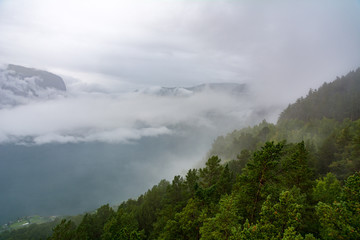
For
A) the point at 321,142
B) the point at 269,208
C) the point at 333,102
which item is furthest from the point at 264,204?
Answer: the point at 333,102

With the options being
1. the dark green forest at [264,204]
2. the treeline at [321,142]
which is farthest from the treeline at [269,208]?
the treeline at [321,142]

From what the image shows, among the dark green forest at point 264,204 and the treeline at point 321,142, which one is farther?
the treeline at point 321,142

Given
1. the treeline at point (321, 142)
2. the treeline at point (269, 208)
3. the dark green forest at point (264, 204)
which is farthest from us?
the treeline at point (321, 142)

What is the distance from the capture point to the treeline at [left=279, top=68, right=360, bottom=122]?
117m

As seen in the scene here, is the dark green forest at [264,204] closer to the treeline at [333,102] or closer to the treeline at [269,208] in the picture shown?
the treeline at [269,208]

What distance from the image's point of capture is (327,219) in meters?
Result: 16.0

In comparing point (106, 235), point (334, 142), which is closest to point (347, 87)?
point (334, 142)

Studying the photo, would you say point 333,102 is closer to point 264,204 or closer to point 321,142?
point 321,142

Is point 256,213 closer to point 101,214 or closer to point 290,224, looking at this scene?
point 290,224

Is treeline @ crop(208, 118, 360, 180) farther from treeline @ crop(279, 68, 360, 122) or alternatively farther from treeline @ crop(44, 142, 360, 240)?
treeline @ crop(44, 142, 360, 240)

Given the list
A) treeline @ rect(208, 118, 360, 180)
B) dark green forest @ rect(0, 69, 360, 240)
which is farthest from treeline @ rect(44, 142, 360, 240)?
treeline @ rect(208, 118, 360, 180)

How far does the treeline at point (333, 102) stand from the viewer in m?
117

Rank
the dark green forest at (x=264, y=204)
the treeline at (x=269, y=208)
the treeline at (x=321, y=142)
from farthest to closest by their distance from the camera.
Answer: the treeline at (x=321, y=142) < the dark green forest at (x=264, y=204) < the treeline at (x=269, y=208)

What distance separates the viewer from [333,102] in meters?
126
